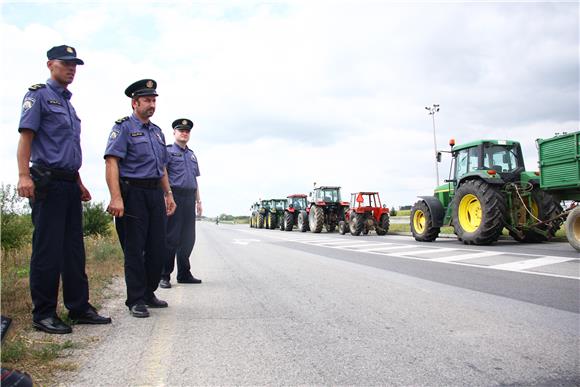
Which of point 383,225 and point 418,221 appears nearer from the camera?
point 418,221

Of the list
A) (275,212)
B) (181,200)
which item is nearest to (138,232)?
(181,200)

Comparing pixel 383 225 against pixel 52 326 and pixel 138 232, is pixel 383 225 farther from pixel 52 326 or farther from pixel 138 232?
A: pixel 52 326

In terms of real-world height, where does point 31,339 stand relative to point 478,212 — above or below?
below

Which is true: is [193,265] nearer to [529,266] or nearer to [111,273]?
[111,273]

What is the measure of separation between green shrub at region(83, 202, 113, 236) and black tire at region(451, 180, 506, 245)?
10997 millimetres

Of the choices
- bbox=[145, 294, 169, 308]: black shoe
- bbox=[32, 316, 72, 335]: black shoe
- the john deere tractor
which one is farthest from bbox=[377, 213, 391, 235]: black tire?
bbox=[32, 316, 72, 335]: black shoe

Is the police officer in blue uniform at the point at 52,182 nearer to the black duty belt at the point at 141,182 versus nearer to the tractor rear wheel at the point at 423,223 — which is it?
the black duty belt at the point at 141,182

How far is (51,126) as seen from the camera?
359 centimetres

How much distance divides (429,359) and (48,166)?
3120mm

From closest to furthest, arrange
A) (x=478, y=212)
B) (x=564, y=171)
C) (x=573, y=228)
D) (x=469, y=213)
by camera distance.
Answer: (x=573, y=228), (x=564, y=171), (x=478, y=212), (x=469, y=213)

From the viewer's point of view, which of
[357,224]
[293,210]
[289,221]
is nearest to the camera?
[357,224]

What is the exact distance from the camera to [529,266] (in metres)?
7.08

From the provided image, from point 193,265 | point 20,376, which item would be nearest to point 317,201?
point 193,265

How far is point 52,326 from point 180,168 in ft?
9.60
